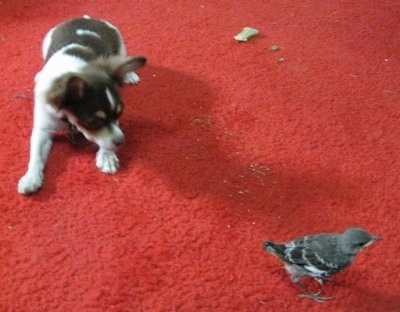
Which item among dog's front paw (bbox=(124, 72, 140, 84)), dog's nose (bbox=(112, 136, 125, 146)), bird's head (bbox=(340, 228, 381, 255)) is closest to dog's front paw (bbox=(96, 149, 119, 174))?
dog's nose (bbox=(112, 136, 125, 146))

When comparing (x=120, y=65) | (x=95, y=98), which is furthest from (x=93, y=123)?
(x=120, y=65)

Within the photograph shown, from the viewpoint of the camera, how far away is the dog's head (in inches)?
64.4

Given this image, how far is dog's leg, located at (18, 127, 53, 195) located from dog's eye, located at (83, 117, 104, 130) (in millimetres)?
225

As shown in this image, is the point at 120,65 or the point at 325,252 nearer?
the point at 325,252

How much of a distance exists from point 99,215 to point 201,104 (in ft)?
2.34

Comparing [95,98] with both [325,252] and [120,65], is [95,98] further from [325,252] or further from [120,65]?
[325,252]

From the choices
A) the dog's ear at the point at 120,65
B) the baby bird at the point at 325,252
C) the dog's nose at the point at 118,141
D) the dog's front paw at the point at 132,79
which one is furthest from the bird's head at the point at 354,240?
the dog's front paw at the point at 132,79

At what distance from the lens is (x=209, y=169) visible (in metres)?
1.90

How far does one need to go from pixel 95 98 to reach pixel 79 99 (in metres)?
0.05

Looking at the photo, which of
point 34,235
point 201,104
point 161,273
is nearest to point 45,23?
point 201,104

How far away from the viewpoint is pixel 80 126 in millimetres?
1736

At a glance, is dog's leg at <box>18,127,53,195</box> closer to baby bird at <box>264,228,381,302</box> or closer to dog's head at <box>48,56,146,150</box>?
dog's head at <box>48,56,146,150</box>

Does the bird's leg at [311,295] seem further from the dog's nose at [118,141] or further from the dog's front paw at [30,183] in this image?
the dog's front paw at [30,183]

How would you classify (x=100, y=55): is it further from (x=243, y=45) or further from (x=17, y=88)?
(x=243, y=45)
